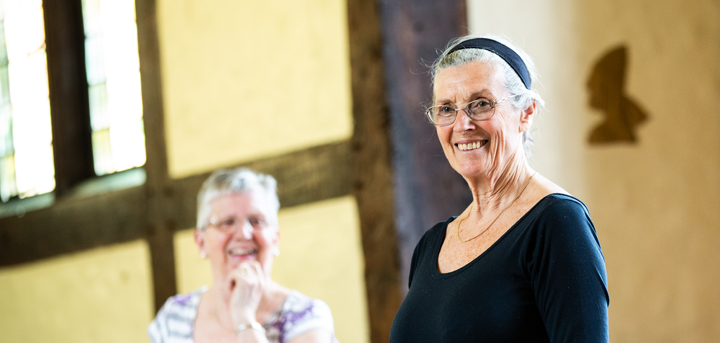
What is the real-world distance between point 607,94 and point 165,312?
239cm

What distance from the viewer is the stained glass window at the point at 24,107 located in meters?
6.28

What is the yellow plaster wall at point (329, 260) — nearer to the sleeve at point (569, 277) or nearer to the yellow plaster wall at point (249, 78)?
the yellow plaster wall at point (249, 78)

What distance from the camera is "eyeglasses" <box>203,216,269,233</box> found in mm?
2549

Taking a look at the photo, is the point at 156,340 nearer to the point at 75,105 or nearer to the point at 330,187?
the point at 330,187

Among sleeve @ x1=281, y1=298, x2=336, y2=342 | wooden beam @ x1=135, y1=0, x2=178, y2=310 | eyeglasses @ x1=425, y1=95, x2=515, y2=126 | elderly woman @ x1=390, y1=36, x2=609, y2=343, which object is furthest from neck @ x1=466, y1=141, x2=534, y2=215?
wooden beam @ x1=135, y1=0, x2=178, y2=310

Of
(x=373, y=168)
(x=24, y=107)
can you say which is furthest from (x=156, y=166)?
(x=24, y=107)

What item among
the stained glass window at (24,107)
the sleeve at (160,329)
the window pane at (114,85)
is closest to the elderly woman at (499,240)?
the sleeve at (160,329)

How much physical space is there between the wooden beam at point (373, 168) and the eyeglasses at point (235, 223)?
3.03ft

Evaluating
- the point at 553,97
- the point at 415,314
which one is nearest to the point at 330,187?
the point at 553,97

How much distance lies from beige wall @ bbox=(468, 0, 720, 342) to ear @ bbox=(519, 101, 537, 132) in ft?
7.13

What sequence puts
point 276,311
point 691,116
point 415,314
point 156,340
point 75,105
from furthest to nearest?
point 75,105 → point 691,116 → point 156,340 → point 276,311 → point 415,314

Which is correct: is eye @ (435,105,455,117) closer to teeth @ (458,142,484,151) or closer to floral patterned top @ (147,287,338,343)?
teeth @ (458,142,484,151)

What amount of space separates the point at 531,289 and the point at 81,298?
473cm

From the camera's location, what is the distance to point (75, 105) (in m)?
6.10
